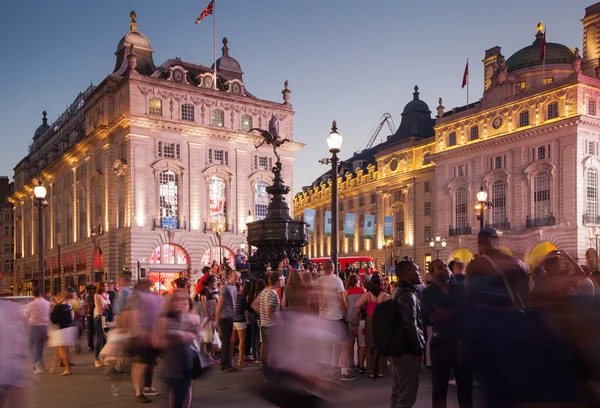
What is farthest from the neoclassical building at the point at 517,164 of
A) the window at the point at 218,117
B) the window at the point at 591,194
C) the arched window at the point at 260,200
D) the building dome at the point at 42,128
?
the building dome at the point at 42,128

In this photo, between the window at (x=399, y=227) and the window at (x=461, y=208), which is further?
the window at (x=399, y=227)

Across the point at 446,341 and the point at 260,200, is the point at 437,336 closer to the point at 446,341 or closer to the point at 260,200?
the point at 446,341

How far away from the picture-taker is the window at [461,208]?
6281cm

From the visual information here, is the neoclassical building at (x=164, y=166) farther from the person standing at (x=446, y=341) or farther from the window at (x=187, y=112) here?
the person standing at (x=446, y=341)

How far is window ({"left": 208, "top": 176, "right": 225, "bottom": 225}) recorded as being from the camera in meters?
58.3

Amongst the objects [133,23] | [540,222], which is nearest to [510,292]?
[540,222]

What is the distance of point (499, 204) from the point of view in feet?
195

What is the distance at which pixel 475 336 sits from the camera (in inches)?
224

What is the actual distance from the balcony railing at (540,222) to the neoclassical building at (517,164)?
0.30 feet

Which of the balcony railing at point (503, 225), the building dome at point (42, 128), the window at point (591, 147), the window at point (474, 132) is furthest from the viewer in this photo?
the building dome at point (42, 128)

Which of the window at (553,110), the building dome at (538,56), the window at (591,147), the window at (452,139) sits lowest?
the window at (591,147)

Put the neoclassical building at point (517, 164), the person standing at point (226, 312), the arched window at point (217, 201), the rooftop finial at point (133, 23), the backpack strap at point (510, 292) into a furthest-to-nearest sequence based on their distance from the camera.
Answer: the rooftop finial at point (133, 23)
the arched window at point (217, 201)
the neoclassical building at point (517, 164)
the person standing at point (226, 312)
the backpack strap at point (510, 292)

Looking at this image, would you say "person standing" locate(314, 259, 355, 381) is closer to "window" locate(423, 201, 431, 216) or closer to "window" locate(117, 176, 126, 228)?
"window" locate(117, 176, 126, 228)

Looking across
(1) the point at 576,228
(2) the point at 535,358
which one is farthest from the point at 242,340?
(1) the point at 576,228
